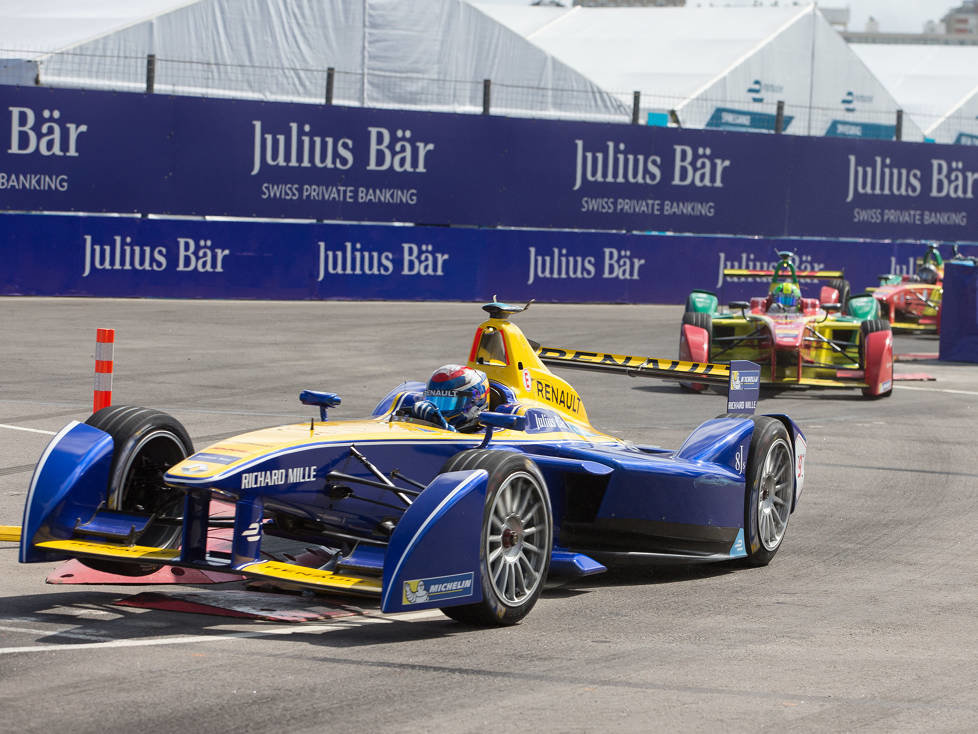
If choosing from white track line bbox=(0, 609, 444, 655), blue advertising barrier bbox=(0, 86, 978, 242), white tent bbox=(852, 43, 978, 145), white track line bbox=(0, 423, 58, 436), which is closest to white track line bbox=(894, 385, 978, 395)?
white track line bbox=(0, 423, 58, 436)

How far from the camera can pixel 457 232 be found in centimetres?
2795

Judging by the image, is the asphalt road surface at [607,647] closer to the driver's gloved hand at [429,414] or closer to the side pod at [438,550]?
the side pod at [438,550]

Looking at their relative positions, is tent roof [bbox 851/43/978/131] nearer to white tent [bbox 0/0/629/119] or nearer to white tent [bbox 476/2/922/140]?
white tent [bbox 476/2/922/140]

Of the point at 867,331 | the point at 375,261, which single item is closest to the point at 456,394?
the point at 867,331

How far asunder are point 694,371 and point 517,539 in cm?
298

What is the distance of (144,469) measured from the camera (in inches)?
313

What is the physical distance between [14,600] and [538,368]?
3.39 meters

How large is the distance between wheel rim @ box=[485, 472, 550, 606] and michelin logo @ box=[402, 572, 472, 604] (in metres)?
0.18

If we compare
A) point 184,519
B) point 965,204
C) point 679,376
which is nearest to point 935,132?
point 965,204

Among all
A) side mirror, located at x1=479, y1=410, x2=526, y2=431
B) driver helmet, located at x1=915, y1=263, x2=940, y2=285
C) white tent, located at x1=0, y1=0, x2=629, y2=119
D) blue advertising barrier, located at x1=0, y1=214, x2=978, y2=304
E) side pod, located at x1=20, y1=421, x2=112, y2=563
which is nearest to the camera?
side pod, located at x1=20, y1=421, x2=112, y2=563

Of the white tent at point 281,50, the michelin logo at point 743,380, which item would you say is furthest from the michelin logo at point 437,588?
the white tent at point 281,50

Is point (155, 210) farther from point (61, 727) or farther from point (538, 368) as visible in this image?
point (61, 727)

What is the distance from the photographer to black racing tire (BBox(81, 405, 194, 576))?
7.41 m

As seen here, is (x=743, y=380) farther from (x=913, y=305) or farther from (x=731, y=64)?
(x=731, y=64)
